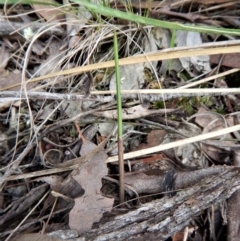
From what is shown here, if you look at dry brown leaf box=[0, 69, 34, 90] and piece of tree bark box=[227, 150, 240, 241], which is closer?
piece of tree bark box=[227, 150, 240, 241]

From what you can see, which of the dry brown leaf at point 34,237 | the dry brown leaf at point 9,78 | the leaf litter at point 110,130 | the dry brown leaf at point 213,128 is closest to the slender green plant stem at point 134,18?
the leaf litter at point 110,130

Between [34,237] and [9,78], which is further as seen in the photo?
[9,78]

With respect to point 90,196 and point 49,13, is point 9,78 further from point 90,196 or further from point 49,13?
point 90,196

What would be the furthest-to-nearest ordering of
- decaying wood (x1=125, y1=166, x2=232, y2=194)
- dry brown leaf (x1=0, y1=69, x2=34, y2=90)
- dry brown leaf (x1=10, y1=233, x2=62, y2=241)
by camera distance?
dry brown leaf (x1=0, y1=69, x2=34, y2=90) → decaying wood (x1=125, y1=166, x2=232, y2=194) → dry brown leaf (x1=10, y1=233, x2=62, y2=241)

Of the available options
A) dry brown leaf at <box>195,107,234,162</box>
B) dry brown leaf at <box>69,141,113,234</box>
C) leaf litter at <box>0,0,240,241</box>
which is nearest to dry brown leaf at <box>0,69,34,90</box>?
leaf litter at <box>0,0,240,241</box>

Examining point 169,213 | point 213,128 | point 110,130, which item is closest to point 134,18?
point 110,130

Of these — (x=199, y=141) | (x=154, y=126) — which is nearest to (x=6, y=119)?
(x=154, y=126)

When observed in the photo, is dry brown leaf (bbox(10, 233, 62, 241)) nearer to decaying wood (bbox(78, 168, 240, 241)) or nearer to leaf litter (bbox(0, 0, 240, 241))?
leaf litter (bbox(0, 0, 240, 241))
